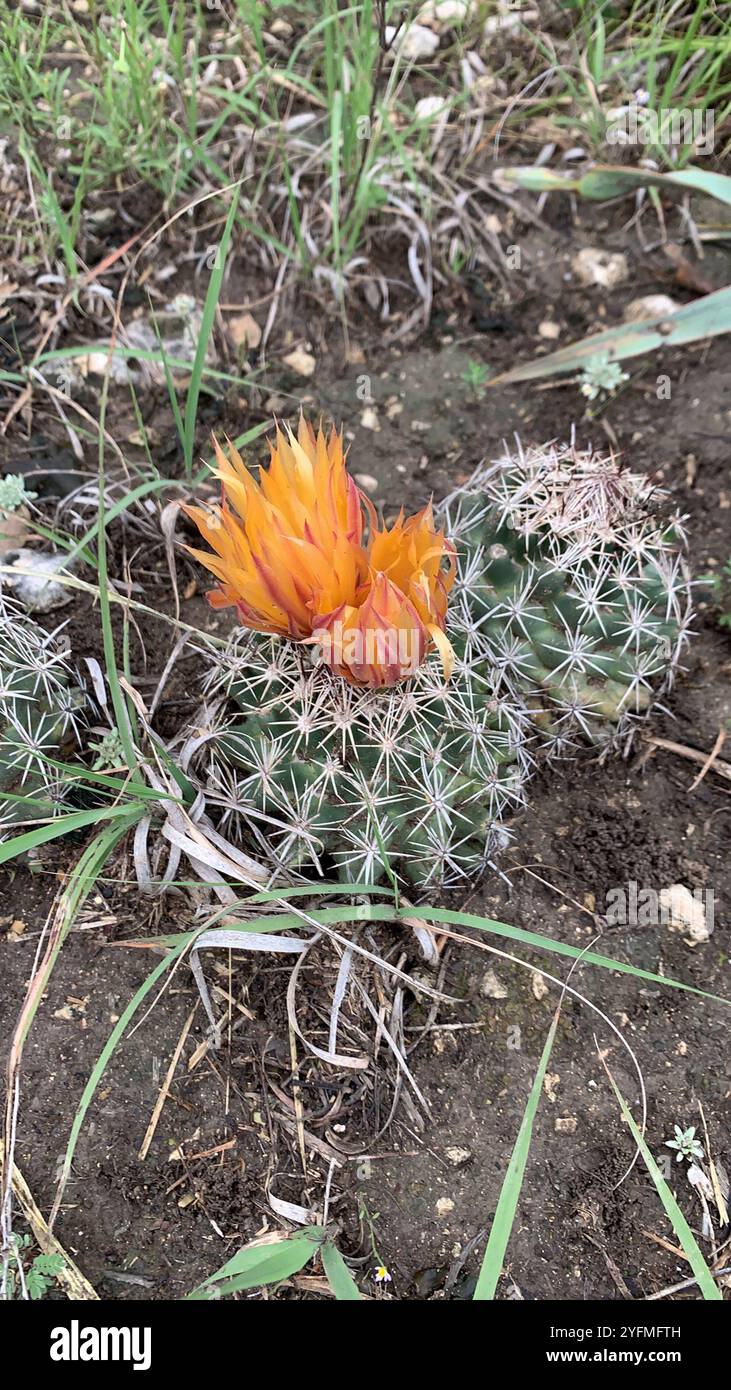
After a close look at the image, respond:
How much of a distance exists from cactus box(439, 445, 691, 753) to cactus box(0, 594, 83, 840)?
84 centimetres

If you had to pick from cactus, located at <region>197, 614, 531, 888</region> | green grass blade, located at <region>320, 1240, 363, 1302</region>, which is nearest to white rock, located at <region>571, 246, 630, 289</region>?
cactus, located at <region>197, 614, 531, 888</region>

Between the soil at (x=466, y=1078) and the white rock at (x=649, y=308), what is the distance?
3.07 feet

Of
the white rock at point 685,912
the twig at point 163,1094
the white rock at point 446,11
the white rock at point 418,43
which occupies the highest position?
the white rock at point 446,11

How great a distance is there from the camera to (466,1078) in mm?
1845

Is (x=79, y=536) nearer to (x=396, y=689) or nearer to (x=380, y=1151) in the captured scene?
(x=396, y=689)

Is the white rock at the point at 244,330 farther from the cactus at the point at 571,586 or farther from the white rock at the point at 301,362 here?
the cactus at the point at 571,586

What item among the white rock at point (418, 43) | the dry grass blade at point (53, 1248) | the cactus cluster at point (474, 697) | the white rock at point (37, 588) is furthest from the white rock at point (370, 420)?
the dry grass blade at point (53, 1248)

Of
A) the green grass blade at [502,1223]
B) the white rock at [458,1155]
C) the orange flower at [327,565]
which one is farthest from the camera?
the white rock at [458,1155]

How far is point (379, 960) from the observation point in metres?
1.76

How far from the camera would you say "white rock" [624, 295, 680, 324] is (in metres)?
2.75

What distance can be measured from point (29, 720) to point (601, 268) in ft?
6.75

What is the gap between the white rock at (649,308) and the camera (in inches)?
108

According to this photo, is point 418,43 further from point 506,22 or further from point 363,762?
point 363,762

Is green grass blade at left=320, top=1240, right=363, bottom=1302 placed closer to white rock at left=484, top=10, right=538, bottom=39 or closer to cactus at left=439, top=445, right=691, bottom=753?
cactus at left=439, top=445, right=691, bottom=753
